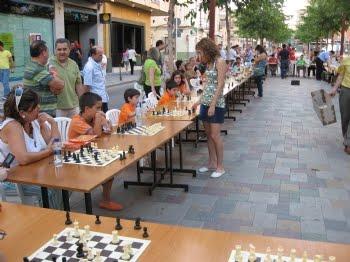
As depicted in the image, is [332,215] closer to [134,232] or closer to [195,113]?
[195,113]

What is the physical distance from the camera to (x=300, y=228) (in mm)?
4117

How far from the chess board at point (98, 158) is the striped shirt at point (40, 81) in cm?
136

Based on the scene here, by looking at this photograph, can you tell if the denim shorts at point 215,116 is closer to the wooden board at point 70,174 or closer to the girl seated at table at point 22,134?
the wooden board at point 70,174

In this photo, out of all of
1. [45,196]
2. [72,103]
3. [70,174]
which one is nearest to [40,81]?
[72,103]

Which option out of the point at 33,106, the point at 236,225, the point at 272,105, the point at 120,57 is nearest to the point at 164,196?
the point at 236,225

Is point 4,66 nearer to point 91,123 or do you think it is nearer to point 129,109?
point 129,109

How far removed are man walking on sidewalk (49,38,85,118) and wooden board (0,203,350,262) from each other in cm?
309

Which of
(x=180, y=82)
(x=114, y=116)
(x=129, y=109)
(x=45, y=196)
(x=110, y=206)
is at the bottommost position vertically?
(x=110, y=206)

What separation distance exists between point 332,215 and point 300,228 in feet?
1.73

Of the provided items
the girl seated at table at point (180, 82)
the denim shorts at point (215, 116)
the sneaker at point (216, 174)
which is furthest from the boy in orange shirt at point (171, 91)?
the sneaker at point (216, 174)

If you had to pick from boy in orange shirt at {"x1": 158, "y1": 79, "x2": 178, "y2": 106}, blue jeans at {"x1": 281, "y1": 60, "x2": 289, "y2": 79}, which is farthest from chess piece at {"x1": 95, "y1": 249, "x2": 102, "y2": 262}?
blue jeans at {"x1": 281, "y1": 60, "x2": 289, "y2": 79}

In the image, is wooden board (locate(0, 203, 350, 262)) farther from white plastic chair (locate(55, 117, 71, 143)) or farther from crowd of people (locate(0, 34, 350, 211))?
white plastic chair (locate(55, 117, 71, 143))

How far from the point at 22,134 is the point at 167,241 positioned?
6.29ft

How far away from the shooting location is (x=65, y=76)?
527cm
